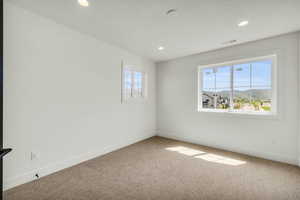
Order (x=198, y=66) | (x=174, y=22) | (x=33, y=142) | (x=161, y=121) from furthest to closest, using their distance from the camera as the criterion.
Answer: (x=161, y=121), (x=198, y=66), (x=174, y=22), (x=33, y=142)

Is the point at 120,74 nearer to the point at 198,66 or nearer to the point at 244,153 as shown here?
the point at 198,66

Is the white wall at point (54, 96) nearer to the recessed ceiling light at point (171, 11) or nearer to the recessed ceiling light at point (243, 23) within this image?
the recessed ceiling light at point (171, 11)

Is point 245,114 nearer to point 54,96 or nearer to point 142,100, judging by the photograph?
point 142,100

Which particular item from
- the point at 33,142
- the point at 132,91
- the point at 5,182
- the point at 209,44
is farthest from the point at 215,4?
the point at 5,182

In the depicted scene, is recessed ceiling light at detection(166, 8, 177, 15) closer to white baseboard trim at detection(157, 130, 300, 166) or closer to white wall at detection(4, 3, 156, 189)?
white wall at detection(4, 3, 156, 189)

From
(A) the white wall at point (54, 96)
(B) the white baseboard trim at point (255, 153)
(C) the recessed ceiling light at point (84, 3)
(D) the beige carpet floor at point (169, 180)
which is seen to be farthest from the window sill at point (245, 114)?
(C) the recessed ceiling light at point (84, 3)

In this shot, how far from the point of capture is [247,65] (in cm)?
316

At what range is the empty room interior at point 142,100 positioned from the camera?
1832mm

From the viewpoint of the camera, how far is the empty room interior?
183 centimetres

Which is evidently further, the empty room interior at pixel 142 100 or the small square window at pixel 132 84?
the small square window at pixel 132 84

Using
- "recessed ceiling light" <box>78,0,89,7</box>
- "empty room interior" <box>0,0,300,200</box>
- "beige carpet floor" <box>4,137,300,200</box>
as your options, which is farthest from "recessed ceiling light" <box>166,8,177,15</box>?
"beige carpet floor" <box>4,137,300,200</box>

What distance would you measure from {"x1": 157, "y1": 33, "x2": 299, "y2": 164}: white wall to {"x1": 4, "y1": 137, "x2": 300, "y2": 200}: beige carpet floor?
352 millimetres

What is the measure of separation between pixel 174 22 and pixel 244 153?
3229 mm

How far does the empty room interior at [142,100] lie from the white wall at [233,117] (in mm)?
21
